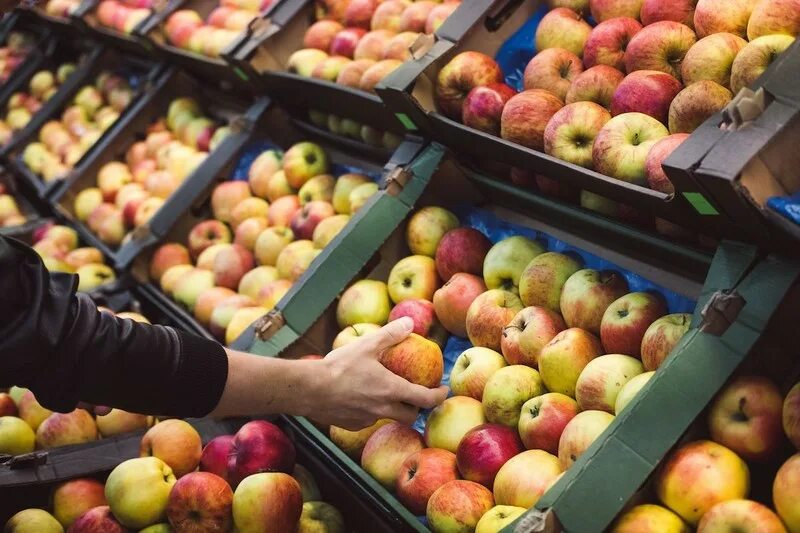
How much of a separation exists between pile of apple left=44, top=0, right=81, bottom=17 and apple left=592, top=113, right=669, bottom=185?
4.95 meters

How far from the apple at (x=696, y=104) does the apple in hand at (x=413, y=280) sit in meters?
1.00

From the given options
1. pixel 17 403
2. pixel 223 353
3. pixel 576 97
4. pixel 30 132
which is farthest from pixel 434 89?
pixel 30 132

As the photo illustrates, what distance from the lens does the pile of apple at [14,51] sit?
24.3ft

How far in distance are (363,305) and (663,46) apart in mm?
1239

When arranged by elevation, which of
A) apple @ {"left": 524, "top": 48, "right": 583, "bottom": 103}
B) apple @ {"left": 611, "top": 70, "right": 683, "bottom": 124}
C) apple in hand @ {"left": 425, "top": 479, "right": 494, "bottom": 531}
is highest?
apple @ {"left": 611, "top": 70, "right": 683, "bottom": 124}

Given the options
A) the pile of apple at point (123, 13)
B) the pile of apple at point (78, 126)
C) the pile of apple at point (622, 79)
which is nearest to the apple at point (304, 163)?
the pile of apple at point (622, 79)

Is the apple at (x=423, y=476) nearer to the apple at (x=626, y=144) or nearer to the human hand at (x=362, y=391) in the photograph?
the human hand at (x=362, y=391)

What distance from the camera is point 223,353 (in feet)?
7.00

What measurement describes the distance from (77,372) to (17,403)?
1583mm

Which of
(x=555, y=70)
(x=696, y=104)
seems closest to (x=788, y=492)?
(x=696, y=104)

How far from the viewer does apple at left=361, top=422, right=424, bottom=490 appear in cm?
253

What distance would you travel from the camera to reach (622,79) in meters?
2.72

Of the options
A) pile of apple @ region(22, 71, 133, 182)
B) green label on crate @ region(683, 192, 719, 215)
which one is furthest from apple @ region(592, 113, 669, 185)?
pile of apple @ region(22, 71, 133, 182)

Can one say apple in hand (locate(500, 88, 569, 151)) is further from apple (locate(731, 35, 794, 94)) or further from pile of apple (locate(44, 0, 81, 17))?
pile of apple (locate(44, 0, 81, 17))
